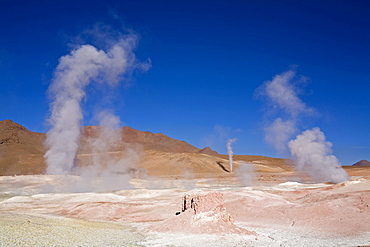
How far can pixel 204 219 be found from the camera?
16.4m

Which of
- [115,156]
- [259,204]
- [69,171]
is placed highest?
[115,156]

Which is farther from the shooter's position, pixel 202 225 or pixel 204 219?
pixel 204 219

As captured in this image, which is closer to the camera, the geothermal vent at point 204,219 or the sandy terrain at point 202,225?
the sandy terrain at point 202,225

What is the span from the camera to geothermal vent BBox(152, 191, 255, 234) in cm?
1572

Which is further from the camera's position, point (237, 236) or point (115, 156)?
point (115, 156)

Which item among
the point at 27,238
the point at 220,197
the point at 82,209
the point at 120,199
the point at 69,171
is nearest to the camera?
the point at 27,238

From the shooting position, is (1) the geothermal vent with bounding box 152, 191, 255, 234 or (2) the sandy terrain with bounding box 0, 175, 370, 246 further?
(1) the geothermal vent with bounding box 152, 191, 255, 234

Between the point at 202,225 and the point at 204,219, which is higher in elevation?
the point at 204,219

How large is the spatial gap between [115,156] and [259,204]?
8964 cm

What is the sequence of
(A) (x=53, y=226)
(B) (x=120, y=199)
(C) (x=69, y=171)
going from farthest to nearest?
(C) (x=69, y=171) → (B) (x=120, y=199) → (A) (x=53, y=226)

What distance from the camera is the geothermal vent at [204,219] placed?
15719 mm

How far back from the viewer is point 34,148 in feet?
349

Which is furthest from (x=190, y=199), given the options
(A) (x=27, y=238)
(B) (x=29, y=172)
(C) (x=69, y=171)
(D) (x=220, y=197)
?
(B) (x=29, y=172)

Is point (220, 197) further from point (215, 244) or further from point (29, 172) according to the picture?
point (29, 172)
